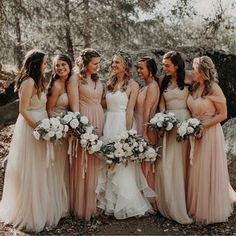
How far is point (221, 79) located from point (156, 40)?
6.77 metres

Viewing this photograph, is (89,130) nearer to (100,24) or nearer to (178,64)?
(178,64)

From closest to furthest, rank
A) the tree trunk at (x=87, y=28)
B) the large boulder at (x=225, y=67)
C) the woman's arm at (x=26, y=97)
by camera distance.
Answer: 1. the woman's arm at (x=26, y=97)
2. the large boulder at (x=225, y=67)
3. the tree trunk at (x=87, y=28)


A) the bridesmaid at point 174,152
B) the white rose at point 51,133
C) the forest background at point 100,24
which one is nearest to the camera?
the white rose at point 51,133

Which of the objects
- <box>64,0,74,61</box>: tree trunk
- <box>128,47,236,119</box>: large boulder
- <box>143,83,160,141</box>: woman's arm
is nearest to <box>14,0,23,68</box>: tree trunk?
<box>64,0,74,61</box>: tree trunk

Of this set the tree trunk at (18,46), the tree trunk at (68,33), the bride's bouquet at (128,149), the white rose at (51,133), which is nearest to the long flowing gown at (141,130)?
the bride's bouquet at (128,149)

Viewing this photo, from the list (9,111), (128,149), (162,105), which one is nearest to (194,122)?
(162,105)

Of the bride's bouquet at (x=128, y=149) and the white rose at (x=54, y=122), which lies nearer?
the white rose at (x=54, y=122)

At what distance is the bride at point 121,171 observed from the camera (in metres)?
6.85

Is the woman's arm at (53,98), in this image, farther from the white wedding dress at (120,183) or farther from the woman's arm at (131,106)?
the woman's arm at (131,106)

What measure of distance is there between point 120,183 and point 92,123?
1.02 meters

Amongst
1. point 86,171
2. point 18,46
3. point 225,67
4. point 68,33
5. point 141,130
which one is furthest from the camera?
point 68,33

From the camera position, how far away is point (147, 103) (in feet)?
23.0

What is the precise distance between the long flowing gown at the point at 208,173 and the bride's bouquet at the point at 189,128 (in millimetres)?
232

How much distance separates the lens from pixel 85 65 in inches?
269
